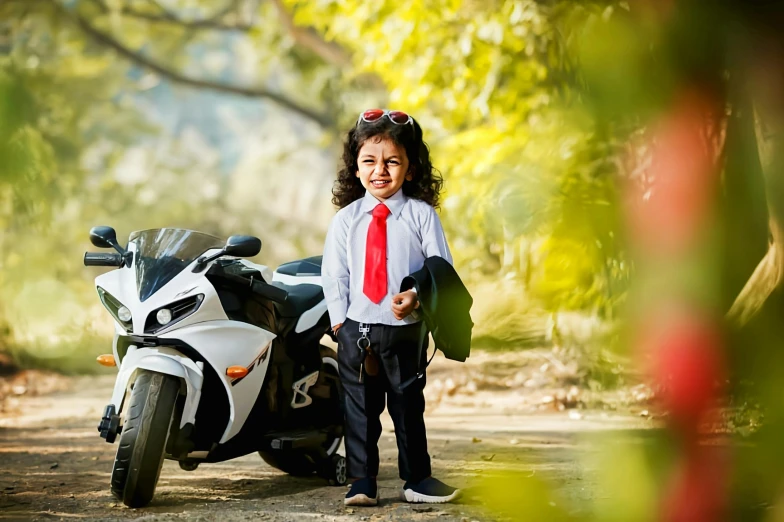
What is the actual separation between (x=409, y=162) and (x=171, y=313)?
1.06m

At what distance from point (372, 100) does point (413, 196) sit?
13936 millimetres

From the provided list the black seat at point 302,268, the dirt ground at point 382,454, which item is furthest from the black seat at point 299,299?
the dirt ground at point 382,454

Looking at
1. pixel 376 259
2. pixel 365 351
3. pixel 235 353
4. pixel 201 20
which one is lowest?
pixel 235 353

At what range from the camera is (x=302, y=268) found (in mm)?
4969

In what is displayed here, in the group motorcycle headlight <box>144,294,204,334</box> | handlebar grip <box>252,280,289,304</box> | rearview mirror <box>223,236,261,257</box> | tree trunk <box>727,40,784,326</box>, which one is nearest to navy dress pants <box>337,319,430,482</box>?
handlebar grip <box>252,280,289,304</box>

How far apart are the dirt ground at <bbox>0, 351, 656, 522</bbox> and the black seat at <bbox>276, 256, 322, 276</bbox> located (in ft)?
3.12

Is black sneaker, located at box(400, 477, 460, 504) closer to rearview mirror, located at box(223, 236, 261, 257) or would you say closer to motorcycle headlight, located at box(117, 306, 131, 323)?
rearview mirror, located at box(223, 236, 261, 257)

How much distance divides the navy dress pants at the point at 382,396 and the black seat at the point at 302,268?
0.85 meters

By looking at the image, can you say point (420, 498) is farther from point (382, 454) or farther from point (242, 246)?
point (382, 454)

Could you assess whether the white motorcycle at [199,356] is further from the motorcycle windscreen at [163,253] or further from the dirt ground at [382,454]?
the dirt ground at [382,454]

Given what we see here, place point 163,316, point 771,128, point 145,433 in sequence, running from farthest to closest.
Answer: point 163,316, point 145,433, point 771,128

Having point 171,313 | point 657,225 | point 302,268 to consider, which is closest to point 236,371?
point 171,313

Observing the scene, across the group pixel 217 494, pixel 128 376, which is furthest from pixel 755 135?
pixel 217 494

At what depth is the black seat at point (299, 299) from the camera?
4.55m
